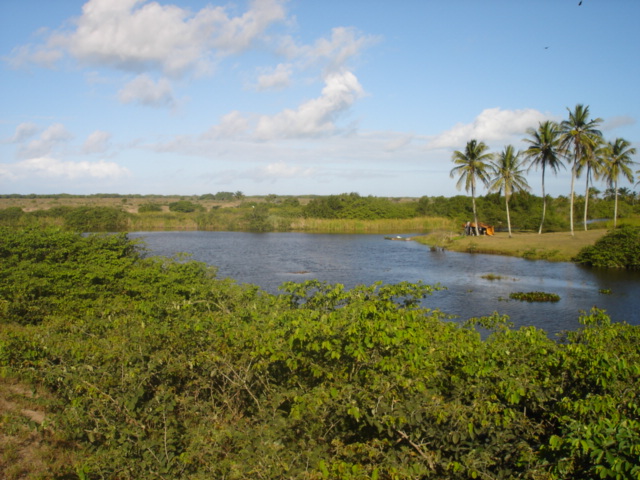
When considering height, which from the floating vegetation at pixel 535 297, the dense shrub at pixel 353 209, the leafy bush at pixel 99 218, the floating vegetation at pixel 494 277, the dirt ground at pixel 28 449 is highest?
the dense shrub at pixel 353 209

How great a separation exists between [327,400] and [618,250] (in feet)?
110

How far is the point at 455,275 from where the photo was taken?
29.9 metres

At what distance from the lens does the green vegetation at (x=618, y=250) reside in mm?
31406

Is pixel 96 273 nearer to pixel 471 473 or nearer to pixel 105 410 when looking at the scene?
pixel 105 410

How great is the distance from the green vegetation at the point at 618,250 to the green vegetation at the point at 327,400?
1124 inches

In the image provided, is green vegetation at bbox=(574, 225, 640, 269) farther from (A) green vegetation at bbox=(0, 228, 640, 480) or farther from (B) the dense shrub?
(B) the dense shrub

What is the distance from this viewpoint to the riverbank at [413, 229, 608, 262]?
37719mm

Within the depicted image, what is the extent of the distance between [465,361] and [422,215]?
259ft

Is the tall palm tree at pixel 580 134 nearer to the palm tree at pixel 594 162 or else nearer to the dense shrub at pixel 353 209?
the palm tree at pixel 594 162

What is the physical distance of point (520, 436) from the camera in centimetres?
492

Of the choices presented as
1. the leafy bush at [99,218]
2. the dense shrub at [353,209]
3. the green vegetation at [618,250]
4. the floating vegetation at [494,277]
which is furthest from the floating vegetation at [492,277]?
the dense shrub at [353,209]

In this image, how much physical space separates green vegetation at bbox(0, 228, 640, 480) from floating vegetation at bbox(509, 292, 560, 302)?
15.2 meters

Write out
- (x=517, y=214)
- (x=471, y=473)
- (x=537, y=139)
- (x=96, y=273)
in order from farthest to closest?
(x=517, y=214) → (x=537, y=139) → (x=96, y=273) → (x=471, y=473)

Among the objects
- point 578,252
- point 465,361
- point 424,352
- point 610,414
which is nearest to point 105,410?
point 424,352
